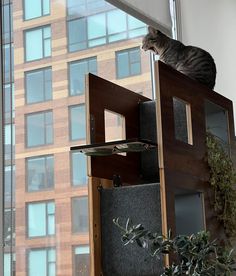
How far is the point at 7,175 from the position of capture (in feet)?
8.94

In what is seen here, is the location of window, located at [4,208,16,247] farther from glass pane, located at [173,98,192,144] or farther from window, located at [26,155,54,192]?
glass pane, located at [173,98,192,144]

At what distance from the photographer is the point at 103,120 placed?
8.16 ft

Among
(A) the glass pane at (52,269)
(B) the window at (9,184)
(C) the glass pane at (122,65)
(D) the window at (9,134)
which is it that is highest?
(C) the glass pane at (122,65)

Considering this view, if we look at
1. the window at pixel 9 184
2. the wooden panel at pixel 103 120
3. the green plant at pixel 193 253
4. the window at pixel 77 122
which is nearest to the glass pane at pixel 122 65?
the window at pixel 77 122

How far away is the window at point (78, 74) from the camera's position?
3.24 metres

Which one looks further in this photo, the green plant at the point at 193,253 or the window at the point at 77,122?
the window at the point at 77,122

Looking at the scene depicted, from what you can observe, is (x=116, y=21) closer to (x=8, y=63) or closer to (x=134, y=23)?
(x=134, y=23)

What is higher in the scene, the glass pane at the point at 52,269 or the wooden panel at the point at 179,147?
the wooden panel at the point at 179,147

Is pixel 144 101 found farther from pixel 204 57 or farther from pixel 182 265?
pixel 182 265

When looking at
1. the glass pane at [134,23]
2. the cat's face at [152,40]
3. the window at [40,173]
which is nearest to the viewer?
the window at [40,173]

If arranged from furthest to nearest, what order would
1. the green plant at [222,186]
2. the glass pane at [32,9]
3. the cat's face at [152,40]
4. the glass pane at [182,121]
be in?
the cat's face at [152,40] < the glass pane at [32,9] < the green plant at [222,186] < the glass pane at [182,121]

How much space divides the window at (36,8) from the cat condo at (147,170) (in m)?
0.77

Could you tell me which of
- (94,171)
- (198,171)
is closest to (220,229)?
(198,171)

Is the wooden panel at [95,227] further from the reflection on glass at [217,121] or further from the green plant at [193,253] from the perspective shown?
the green plant at [193,253]
